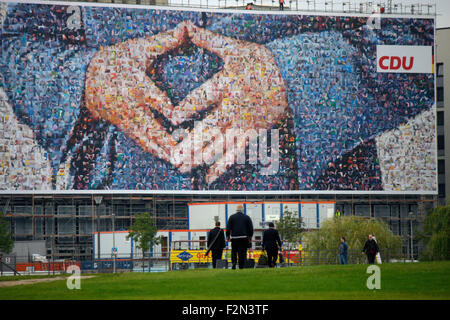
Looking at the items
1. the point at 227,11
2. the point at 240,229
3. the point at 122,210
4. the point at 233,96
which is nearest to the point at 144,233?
the point at 122,210

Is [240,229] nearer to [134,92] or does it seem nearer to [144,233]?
[144,233]

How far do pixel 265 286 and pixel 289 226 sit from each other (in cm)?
4373

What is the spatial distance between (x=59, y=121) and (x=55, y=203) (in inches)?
373

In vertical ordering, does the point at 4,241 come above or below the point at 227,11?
below

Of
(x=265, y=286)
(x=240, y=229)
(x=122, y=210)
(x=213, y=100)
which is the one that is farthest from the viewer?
(x=122, y=210)

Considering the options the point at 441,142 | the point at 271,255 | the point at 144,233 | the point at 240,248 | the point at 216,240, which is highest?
the point at 441,142

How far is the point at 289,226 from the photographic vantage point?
194 ft

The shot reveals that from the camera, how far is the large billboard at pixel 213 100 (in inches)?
2459

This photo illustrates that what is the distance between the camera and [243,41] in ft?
215

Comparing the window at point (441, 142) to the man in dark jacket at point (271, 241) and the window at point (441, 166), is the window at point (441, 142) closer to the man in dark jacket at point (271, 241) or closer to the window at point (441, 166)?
the window at point (441, 166)

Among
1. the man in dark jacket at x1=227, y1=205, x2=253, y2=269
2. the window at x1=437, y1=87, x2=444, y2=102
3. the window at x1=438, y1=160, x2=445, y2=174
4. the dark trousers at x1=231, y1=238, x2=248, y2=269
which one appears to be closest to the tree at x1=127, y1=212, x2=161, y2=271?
the window at x1=438, y1=160, x2=445, y2=174

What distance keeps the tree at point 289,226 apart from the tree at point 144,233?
31.1 ft

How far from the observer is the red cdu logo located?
67000 mm

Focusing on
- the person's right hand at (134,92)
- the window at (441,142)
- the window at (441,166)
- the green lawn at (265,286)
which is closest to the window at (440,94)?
the window at (441,142)
